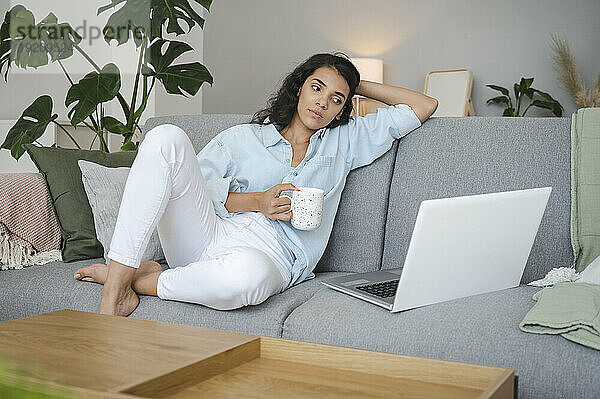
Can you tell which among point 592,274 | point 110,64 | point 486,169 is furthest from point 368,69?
point 592,274

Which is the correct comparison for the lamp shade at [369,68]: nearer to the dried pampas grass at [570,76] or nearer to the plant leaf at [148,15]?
the dried pampas grass at [570,76]

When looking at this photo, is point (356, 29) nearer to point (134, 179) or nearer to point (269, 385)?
point (134, 179)

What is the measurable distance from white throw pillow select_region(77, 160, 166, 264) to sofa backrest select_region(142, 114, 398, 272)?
532 millimetres

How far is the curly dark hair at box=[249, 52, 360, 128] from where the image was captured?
2.21 metres

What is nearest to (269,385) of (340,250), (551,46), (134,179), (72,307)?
(134,179)

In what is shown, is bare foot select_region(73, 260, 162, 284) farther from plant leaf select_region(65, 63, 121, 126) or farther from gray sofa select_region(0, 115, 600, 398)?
plant leaf select_region(65, 63, 121, 126)

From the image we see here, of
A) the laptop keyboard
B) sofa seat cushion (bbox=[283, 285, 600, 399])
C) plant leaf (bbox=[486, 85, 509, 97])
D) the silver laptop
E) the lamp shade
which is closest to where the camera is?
sofa seat cushion (bbox=[283, 285, 600, 399])

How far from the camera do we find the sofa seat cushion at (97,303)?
1.65m

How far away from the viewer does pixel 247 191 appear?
211 centimetres

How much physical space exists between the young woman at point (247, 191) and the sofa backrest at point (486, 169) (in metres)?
0.10

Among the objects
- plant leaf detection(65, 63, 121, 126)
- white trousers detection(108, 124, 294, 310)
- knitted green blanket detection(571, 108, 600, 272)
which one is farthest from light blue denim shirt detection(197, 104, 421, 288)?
plant leaf detection(65, 63, 121, 126)

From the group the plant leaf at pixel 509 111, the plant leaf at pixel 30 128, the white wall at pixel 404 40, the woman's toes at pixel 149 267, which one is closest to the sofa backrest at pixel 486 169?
the woman's toes at pixel 149 267

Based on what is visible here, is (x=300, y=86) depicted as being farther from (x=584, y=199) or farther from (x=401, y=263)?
(x=584, y=199)

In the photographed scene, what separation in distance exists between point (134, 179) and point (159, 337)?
1.95 feet
